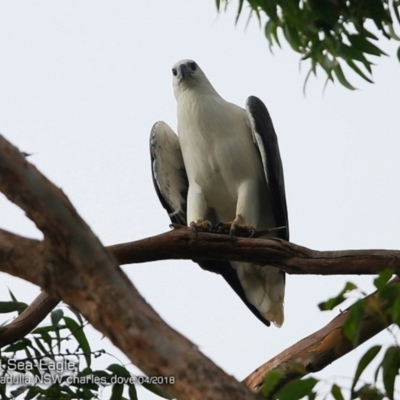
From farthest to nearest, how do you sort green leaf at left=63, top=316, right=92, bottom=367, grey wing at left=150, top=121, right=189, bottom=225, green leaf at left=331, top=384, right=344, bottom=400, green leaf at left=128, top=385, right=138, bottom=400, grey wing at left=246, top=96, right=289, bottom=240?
grey wing at left=150, top=121, right=189, bottom=225 → grey wing at left=246, top=96, right=289, bottom=240 → green leaf at left=128, top=385, right=138, bottom=400 → green leaf at left=63, top=316, right=92, bottom=367 → green leaf at left=331, top=384, right=344, bottom=400

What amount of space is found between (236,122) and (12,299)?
8.64 ft

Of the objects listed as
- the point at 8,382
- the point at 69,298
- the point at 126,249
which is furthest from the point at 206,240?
the point at 69,298

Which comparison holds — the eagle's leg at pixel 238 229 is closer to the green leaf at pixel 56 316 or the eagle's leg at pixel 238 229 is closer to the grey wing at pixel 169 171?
the grey wing at pixel 169 171

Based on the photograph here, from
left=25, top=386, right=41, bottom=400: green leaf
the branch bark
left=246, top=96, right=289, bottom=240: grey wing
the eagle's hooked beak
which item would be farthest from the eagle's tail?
the branch bark

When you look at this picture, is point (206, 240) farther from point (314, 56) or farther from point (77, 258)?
point (77, 258)

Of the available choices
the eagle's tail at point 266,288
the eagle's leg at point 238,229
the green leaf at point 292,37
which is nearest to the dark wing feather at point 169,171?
the eagle's tail at point 266,288

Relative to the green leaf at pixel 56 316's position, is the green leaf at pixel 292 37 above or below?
above

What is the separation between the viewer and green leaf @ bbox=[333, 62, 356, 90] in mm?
4969

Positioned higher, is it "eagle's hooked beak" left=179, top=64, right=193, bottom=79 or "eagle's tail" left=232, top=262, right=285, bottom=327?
"eagle's hooked beak" left=179, top=64, right=193, bottom=79

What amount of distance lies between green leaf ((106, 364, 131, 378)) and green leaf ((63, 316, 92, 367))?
0.11 metres

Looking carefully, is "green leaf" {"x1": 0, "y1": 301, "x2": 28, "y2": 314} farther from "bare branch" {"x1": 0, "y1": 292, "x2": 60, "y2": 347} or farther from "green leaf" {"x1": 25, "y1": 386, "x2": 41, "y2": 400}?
"green leaf" {"x1": 25, "y1": 386, "x2": 41, "y2": 400}

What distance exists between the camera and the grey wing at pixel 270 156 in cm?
642

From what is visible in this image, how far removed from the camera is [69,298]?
3.18 m

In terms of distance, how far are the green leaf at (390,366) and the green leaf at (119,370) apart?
169cm
